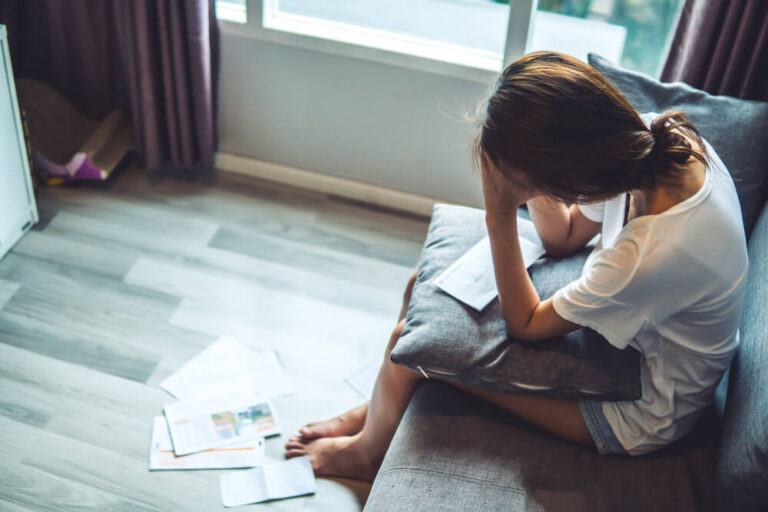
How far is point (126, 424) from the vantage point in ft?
6.17

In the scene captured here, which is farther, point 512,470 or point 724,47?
point 724,47

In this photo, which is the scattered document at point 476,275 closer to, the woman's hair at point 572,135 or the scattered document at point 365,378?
the woman's hair at point 572,135

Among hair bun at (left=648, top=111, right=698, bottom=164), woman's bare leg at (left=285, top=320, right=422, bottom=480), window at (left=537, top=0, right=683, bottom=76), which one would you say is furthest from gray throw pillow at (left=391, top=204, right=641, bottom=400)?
window at (left=537, top=0, right=683, bottom=76)

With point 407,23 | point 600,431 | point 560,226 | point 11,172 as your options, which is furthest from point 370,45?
point 600,431

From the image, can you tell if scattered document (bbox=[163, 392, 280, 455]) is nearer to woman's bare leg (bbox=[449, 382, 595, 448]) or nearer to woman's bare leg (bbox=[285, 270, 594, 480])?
woman's bare leg (bbox=[285, 270, 594, 480])

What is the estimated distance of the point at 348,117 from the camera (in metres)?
2.57

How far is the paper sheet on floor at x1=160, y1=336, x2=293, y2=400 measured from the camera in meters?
1.99

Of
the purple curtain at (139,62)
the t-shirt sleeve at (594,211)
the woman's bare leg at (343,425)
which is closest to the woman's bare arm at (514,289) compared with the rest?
the t-shirt sleeve at (594,211)

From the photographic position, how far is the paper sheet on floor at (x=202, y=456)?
1.81 metres

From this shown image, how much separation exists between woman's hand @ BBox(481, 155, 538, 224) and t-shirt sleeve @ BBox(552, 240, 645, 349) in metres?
0.18

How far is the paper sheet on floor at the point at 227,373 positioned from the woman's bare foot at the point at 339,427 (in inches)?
6.8

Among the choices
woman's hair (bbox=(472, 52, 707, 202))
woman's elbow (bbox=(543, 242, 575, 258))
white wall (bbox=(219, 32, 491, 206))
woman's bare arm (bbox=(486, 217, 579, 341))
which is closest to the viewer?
woman's hair (bbox=(472, 52, 707, 202))

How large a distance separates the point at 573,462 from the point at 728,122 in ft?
2.94

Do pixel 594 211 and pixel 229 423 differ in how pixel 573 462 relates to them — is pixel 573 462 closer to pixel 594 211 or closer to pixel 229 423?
pixel 594 211
